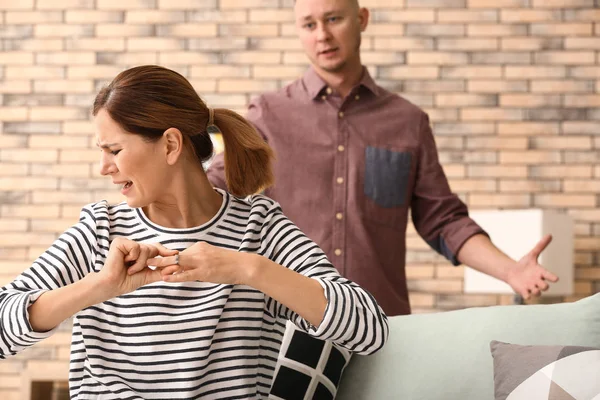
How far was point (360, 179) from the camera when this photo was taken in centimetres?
256

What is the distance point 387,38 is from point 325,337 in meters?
2.96

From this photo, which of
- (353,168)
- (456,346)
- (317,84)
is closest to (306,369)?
(456,346)

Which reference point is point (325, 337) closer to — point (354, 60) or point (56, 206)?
point (354, 60)

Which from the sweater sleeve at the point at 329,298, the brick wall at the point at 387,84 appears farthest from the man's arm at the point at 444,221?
the brick wall at the point at 387,84

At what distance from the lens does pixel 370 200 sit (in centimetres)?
257

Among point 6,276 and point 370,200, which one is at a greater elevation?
point 370,200

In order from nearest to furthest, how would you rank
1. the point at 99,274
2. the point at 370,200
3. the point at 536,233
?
the point at 99,274, the point at 370,200, the point at 536,233

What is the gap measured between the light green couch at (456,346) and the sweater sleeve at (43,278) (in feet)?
2.57

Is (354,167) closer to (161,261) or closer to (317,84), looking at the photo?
(317,84)

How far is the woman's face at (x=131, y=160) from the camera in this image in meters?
1.65

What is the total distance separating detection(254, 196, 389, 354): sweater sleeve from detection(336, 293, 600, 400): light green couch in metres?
0.41

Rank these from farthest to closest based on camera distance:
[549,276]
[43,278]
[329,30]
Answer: [329,30] < [549,276] < [43,278]

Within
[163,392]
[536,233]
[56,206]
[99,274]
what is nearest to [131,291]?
[99,274]

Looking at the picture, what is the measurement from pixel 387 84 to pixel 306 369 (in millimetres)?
2529
